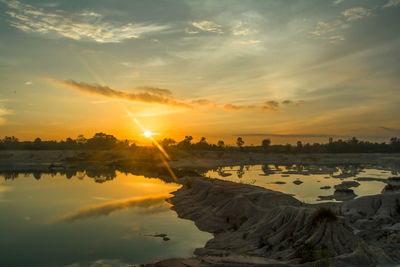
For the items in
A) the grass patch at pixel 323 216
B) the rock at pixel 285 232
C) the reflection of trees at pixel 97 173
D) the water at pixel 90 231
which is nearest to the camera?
the rock at pixel 285 232

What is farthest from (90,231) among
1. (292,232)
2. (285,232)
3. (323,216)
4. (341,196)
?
(341,196)

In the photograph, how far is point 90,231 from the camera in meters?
29.7

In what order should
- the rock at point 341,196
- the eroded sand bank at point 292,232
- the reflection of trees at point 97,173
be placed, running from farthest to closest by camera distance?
the reflection of trees at point 97,173 < the rock at point 341,196 < the eroded sand bank at point 292,232

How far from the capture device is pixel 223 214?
34.6 meters

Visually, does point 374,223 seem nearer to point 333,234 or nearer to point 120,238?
point 333,234

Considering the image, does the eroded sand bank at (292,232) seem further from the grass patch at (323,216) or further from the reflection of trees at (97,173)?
the reflection of trees at (97,173)

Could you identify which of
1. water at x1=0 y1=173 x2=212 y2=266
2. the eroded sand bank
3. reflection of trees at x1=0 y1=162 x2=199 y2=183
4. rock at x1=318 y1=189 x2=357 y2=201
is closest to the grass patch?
the eroded sand bank

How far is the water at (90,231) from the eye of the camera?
2280cm

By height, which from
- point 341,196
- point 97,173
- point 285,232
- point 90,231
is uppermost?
point 285,232

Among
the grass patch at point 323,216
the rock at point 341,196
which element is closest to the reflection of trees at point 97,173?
the rock at point 341,196

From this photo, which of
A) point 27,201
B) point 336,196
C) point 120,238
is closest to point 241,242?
point 120,238

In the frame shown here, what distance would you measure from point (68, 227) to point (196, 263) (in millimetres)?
17022

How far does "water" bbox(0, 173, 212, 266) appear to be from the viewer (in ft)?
74.8

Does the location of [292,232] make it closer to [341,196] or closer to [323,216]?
[323,216]
